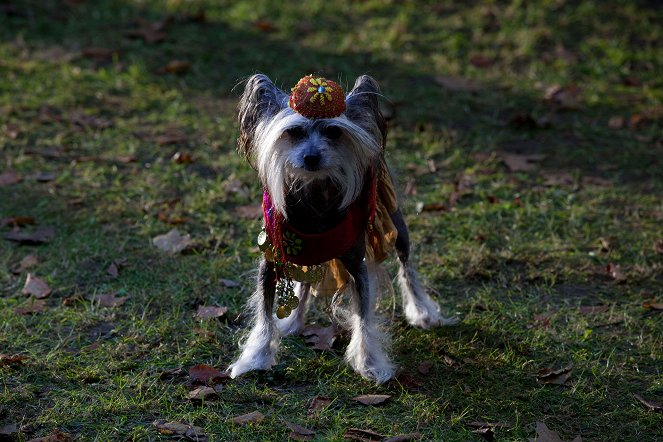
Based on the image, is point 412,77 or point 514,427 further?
point 412,77

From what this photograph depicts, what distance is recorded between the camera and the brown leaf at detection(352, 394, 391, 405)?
4000 millimetres

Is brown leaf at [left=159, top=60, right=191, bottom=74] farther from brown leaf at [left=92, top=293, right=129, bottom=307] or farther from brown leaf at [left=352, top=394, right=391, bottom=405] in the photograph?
brown leaf at [left=352, top=394, right=391, bottom=405]

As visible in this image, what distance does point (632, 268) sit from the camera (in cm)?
525

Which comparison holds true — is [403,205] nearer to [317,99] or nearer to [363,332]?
[363,332]

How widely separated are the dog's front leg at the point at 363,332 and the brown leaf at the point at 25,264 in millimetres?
1978

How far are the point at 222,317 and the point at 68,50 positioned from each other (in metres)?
4.69

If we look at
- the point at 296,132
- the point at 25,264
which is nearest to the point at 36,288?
the point at 25,264

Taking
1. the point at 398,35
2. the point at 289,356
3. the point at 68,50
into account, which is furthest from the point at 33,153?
the point at 398,35

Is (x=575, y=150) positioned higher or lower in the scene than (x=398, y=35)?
lower

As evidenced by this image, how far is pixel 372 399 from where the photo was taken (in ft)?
13.2

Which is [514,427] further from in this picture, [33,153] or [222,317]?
[33,153]

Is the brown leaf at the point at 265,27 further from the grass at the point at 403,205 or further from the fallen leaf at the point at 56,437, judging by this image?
the fallen leaf at the point at 56,437

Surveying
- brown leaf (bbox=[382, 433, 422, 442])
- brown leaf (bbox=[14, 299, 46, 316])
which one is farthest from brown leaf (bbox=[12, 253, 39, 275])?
brown leaf (bbox=[382, 433, 422, 442])

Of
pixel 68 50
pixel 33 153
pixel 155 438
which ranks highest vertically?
pixel 68 50
